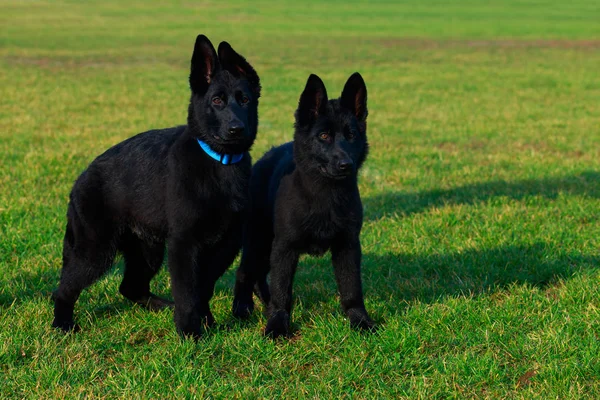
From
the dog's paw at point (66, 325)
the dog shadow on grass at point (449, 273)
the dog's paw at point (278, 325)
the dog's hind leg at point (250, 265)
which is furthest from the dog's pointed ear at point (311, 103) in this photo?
the dog's paw at point (66, 325)

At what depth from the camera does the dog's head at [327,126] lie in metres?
5.17

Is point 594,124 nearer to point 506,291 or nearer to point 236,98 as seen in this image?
point 506,291

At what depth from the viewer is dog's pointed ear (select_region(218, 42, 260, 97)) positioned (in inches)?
203

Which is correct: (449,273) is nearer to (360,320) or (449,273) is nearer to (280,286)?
(360,320)

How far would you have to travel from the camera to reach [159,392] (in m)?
4.47

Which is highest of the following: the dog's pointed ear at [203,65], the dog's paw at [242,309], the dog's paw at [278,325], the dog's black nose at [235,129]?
the dog's pointed ear at [203,65]

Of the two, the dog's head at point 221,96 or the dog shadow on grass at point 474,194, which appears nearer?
the dog's head at point 221,96

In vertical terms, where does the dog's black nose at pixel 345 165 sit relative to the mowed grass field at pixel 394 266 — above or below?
above

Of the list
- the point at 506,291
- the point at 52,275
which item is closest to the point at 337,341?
the point at 506,291

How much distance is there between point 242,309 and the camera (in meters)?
5.94

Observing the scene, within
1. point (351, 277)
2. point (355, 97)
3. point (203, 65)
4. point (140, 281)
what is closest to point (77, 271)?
point (140, 281)

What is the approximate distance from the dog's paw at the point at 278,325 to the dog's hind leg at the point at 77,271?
1268 mm

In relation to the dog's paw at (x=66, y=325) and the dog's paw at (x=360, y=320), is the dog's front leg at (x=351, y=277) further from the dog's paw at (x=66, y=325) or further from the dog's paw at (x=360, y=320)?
the dog's paw at (x=66, y=325)

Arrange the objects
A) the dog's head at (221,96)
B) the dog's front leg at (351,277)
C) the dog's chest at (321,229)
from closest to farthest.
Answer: the dog's head at (221,96)
the dog's chest at (321,229)
the dog's front leg at (351,277)
